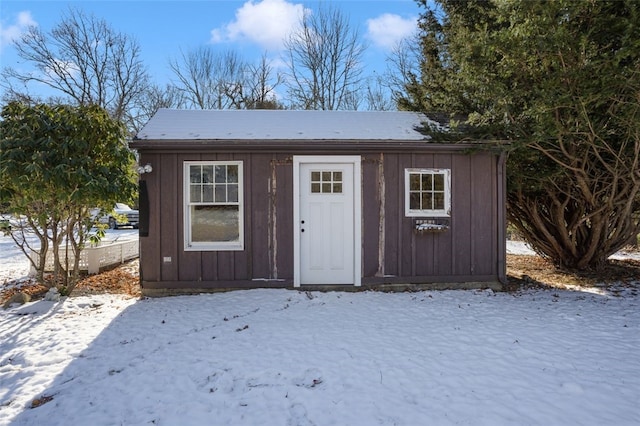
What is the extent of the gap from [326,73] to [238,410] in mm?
16738

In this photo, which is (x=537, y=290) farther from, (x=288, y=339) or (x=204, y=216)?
(x=204, y=216)

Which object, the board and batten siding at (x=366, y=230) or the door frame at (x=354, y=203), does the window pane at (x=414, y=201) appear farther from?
the door frame at (x=354, y=203)

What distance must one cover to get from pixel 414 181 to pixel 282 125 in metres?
2.41

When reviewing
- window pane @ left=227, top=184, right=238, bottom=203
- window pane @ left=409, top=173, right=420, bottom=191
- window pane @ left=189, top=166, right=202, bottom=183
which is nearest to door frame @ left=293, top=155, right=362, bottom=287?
window pane @ left=409, top=173, right=420, bottom=191

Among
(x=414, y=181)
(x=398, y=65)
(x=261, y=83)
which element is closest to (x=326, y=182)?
(x=414, y=181)

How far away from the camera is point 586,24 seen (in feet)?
15.6

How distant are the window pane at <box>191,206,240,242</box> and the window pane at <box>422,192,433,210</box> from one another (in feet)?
9.55

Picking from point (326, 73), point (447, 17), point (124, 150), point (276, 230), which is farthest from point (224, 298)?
point (326, 73)

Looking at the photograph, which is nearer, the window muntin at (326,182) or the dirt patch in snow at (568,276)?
the window muntin at (326,182)

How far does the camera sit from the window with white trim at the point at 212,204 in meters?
5.50

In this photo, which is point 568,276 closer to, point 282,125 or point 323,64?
point 282,125

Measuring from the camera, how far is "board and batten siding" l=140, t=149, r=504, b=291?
5.45 meters

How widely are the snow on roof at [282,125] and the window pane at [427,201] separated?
2.91 feet

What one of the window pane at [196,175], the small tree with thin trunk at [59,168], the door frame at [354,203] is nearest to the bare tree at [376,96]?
the door frame at [354,203]
